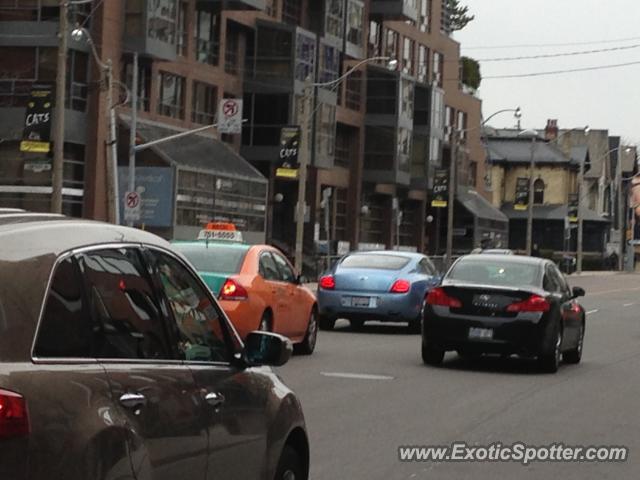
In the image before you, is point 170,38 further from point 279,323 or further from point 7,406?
point 7,406

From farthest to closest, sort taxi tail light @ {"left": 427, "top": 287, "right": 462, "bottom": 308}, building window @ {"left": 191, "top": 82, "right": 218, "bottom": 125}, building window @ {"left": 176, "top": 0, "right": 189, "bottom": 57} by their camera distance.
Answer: building window @ {"left": 191, "top": 82, "right": 218, "bottom": 125} < building window @ {"left": 176, "top": 0, "right": 189, "bottom": 57} < taxi tail light @ {"left": 427, "top": 287, "right": 462, "bottom": 308}

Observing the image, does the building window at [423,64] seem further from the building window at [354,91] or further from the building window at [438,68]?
the building window at [354,91]

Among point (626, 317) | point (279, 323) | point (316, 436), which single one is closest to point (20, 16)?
point (626, 317)

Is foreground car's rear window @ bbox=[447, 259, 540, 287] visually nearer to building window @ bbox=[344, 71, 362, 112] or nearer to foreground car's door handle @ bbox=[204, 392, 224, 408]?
foreground car's door handle @ bbox=[204, 392, 224, 408]

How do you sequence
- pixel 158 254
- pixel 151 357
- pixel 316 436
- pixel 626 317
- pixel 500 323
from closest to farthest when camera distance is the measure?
pixel 151 357, pixel 158 254, pixel 316 436, pixel 500 323, pixel 626 317

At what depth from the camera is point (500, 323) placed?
18.5 m

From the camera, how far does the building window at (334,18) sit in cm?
6731

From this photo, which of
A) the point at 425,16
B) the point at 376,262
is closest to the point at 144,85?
the point at 376,262

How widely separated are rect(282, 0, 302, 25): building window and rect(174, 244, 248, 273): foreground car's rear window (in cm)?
4693

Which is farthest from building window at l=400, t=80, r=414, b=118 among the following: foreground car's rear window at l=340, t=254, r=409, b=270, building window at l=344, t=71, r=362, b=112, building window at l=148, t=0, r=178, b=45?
foreground car's rear window at l=340, t=254, r=409, b=270

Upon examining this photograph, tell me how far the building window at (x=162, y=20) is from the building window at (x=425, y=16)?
31051 millimetres

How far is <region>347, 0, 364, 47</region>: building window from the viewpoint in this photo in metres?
70.1

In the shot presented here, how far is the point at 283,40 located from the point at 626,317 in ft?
95.3

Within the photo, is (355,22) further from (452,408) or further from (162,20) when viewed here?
(452,408)
